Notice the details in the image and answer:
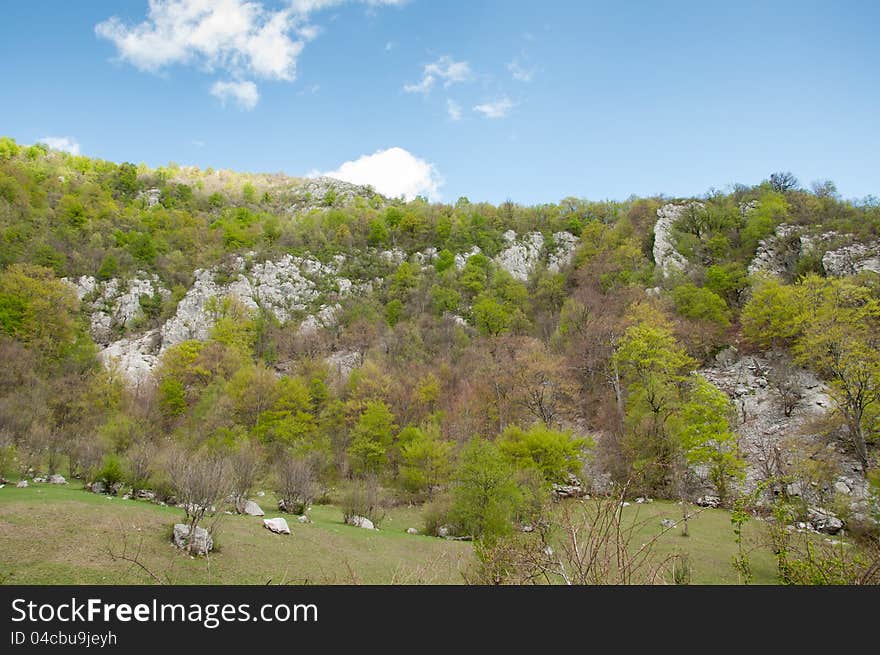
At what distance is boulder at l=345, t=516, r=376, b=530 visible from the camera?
20.9 metres

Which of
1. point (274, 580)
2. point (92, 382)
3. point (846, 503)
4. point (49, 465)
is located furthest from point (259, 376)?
point (846, 503)

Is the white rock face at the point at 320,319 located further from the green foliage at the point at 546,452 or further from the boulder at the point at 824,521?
the boulder at the point at 824,521

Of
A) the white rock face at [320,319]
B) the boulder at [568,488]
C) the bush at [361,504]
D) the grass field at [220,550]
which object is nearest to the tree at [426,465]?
the bush at [361,504]

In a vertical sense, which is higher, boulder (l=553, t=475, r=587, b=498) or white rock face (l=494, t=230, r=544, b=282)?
white rock face (l=494, t=230, r=544, b=282)

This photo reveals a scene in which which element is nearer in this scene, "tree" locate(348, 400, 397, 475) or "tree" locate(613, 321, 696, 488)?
"tree" locate(613, 321, 696, 488)

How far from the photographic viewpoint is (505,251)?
7181 centimetres

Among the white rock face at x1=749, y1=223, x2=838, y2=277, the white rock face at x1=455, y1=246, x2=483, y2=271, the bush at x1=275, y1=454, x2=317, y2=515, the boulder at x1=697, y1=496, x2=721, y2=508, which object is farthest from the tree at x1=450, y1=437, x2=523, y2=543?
the white rock face at x1=455, y1=246, x2=483, y2=271

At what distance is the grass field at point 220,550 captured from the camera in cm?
1018

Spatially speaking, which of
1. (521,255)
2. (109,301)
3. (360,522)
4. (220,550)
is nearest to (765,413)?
(360,522)

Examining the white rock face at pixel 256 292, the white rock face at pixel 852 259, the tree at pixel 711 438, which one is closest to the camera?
the tree at pixel 711 438

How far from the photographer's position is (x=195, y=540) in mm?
12227

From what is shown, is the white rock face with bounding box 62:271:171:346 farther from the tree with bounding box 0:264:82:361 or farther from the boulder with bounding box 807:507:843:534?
the boulder with bounding box 807:507:843:534

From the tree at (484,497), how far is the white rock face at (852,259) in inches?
1552

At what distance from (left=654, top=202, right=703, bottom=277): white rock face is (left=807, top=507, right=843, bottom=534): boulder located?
115ft
